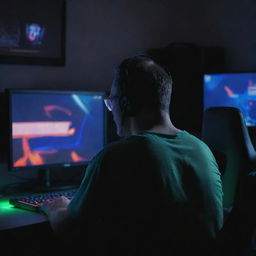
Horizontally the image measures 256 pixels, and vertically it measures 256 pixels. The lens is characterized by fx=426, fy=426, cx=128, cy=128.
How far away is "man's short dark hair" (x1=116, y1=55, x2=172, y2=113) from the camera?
1260mm

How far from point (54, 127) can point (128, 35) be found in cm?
91

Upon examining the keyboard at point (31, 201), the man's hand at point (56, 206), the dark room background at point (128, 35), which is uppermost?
the dark room background at point (128, 35)

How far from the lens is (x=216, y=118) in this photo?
7.18 feet

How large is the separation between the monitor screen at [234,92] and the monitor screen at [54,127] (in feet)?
3.04

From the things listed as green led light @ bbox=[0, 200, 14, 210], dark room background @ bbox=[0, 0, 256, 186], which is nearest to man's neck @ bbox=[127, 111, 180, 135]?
green led light @ bbox=[0, 200, 14, 210]

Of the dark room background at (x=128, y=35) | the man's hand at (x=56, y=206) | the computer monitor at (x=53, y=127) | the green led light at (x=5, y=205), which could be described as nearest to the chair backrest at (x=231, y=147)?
the computer monitor at (x=53, y=127)

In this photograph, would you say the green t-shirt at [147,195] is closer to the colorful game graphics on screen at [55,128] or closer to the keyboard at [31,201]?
the keyboard at [31,201]

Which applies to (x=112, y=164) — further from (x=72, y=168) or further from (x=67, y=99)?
(x=72, y=168)

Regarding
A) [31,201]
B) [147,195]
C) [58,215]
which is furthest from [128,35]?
[147,195]

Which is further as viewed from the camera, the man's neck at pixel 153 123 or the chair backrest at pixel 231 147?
the chair backrest at pixel 231 147

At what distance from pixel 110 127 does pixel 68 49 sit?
52 centimetres

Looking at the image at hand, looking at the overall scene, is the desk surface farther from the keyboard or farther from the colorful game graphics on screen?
the colorful game graphics on screen

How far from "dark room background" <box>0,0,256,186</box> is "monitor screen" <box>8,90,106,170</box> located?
0.65ft

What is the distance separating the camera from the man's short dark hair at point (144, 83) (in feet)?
4.13
